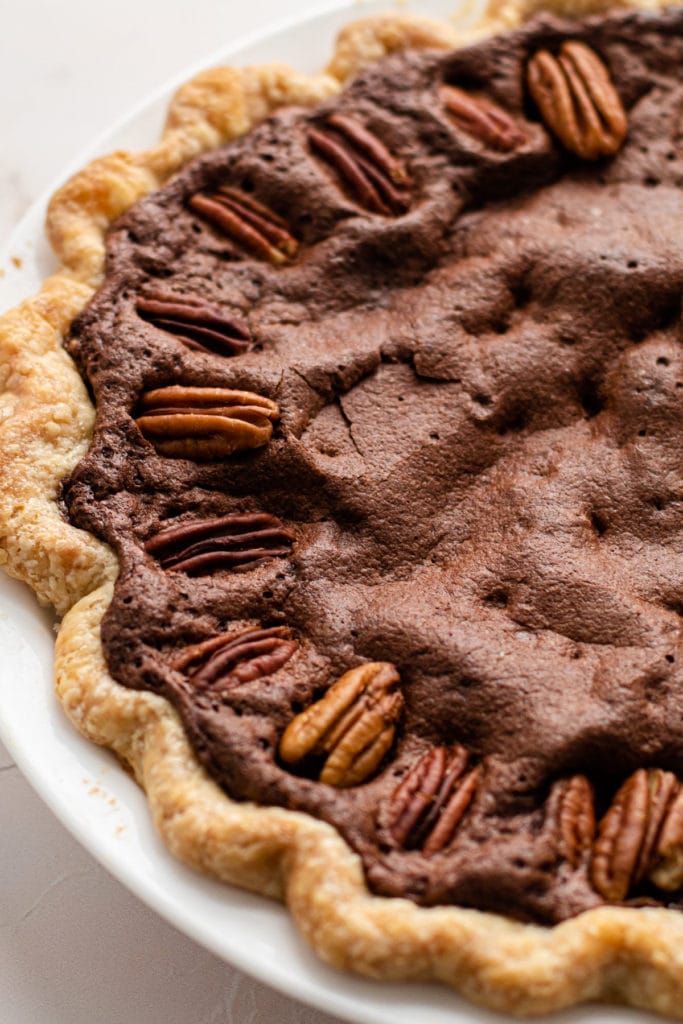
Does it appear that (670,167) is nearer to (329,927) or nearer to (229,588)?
(229,588)

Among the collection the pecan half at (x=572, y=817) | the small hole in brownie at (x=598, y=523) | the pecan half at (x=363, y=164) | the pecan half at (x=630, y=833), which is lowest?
the pecan half at (x=630, y=833)

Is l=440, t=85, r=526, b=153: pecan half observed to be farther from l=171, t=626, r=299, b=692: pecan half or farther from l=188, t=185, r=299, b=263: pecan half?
l=171, t=626, r=299, b=692: pecan half

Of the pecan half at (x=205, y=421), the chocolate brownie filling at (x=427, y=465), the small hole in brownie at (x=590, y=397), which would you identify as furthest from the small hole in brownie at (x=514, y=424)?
the pecan half at (x=205, y=421)

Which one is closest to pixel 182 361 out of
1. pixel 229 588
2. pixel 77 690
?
pixel 229 588

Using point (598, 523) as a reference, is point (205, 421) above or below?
above

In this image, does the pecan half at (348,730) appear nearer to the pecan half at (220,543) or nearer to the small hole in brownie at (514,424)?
the pecan half at (220,543)

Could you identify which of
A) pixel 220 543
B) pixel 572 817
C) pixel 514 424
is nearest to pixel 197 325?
pixel 220 543

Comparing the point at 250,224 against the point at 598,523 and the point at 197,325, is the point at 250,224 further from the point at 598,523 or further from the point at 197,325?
the point at 598,523
